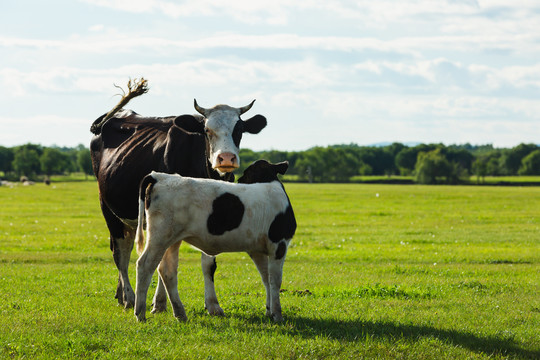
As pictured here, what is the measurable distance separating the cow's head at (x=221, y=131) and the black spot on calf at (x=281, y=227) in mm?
1086

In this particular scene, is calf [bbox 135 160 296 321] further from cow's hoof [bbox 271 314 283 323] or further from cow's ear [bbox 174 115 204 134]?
cow's ear [bbox 174 115 204 134]

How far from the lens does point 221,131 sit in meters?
10.5

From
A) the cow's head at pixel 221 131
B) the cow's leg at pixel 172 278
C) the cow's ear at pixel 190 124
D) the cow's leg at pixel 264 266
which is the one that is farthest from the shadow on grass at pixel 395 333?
the cow's ear at pixel 190 124

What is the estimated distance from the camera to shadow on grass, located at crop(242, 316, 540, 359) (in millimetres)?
8719

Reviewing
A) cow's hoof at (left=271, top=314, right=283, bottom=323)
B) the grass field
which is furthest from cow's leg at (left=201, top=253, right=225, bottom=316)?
cow's hoof at (left=271, top=314, right=283, bottom=323)

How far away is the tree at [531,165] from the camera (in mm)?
184750

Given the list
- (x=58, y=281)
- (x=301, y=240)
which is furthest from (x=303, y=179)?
(x=58, y=281)

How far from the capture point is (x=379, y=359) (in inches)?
314

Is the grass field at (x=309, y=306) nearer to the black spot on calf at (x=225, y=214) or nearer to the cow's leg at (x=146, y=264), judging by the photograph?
the cow's leg at (x=146, y=264)

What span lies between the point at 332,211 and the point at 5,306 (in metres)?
38.3

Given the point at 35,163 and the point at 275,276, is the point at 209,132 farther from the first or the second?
the point at 35,163

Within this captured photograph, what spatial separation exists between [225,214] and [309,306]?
119 inches

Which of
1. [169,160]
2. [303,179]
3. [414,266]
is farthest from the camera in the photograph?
[303,179]

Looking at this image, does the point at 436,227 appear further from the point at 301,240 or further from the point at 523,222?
the point at 301,240
